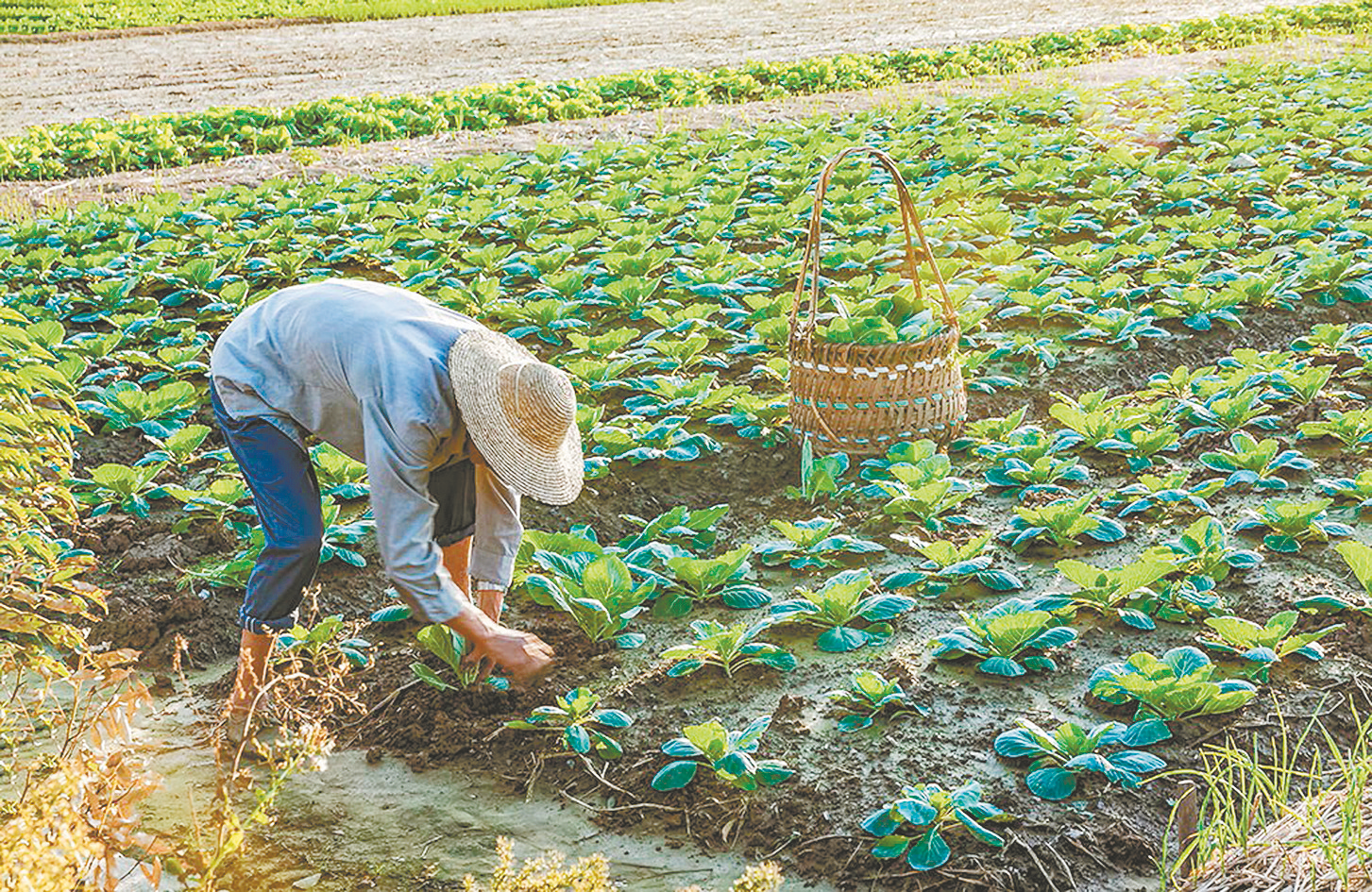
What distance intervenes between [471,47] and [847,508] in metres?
13.5

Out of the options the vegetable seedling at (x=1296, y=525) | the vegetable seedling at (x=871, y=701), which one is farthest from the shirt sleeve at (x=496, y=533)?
the vegetable seedling at (x=1296, y=525)

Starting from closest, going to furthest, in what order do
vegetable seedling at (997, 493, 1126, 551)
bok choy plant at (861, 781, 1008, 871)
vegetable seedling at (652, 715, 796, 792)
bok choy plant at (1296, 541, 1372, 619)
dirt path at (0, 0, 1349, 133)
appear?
bok choy plant at (861, 781, 1008, 871) → vegetable seedling at (652, 715, 796, 792) → bok choy plant at (1296, 541, 1372, 619) → vegetable seedling at (997, 493, 1126, 551) → dirt path at (0, 0, 1349, 133)

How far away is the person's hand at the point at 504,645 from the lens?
2.82 meters

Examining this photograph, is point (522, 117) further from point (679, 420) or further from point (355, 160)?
point (679, 420)

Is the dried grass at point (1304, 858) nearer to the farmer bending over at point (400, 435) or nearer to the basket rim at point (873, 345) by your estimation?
the farmer bending over at point (400, 435)

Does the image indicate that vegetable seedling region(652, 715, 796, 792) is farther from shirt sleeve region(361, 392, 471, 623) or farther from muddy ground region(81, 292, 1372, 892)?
shirt sleeve region(361, 392, 471, 623)

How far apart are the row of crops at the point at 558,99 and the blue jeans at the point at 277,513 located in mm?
7292

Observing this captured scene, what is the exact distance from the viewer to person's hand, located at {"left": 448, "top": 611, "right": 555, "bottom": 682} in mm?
2824

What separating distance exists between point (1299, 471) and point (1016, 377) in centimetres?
113

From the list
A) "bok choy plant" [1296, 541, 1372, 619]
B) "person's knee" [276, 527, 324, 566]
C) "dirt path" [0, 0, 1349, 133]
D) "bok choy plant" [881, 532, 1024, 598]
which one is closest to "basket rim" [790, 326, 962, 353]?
"bok choy plant" [881, 532, 1024, 598]

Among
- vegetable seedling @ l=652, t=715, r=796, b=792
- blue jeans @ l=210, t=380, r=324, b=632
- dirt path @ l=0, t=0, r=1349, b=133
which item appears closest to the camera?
vegetable seedling @ l=652, t=715, r=796, b=792

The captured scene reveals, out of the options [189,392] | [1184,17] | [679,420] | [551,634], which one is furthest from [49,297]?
[1184,17]

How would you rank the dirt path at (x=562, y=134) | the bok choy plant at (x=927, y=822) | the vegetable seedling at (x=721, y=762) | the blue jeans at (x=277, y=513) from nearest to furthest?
the bok choy plant at (x=927, y=822) → the vegetable seedling at (x=721, y=762) → the blue jeans at (x=277, y=513) → the dirt path at (x=562, y=134)

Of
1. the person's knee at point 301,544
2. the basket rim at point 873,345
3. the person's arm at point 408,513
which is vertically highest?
the person's arm at point 408,513
